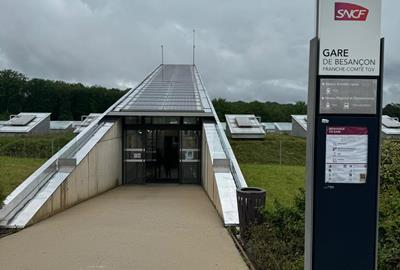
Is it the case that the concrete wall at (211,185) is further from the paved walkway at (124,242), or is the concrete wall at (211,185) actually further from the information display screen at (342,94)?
the information display screen at (342,94)

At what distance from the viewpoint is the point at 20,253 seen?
22.9 ft

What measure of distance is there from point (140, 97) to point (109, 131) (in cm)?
690

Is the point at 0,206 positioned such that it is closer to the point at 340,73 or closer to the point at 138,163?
the point at 340,73

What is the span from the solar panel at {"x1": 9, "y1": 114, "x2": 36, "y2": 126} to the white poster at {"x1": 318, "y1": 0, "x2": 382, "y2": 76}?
42953 millimetres

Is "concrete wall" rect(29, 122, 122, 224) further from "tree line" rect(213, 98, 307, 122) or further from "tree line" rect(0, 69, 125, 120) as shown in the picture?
"tree line" rect(0, 69, 125, 120)

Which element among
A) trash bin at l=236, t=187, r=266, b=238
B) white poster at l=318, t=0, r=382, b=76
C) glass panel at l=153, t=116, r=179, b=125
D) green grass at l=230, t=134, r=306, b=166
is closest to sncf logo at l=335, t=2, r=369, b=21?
white poster at l=318, t=0, r=382, b=76

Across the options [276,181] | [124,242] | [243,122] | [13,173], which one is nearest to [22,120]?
[243,122]

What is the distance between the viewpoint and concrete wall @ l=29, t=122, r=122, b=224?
1089 centimetres

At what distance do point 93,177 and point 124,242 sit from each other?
8170 mm

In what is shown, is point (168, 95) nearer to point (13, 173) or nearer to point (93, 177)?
point (13, 173)

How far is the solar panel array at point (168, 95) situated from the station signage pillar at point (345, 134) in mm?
17346

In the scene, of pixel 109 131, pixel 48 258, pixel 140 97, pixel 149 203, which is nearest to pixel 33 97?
pixel 140 97

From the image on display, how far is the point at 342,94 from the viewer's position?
167 inches

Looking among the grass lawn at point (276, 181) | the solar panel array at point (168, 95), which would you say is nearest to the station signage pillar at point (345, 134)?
the grass lawn at point (276, 181)
